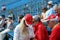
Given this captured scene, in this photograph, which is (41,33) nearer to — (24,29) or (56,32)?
(24,29)

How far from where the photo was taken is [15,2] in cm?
1667

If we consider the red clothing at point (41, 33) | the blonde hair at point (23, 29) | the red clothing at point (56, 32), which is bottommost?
the red clothing at point (41, 33)

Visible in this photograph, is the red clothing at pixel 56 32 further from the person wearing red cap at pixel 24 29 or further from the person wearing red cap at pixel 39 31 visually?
the person wearing red cap at pixel 39 31

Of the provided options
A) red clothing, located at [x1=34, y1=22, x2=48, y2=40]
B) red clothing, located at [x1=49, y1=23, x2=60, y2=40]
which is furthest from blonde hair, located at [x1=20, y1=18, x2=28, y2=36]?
red clothing, located at [x1=49, y1=23, x2=60, y2=40]

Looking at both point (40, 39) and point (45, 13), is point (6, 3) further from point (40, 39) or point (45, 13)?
point (40, 39)

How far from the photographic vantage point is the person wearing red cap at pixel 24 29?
214 inches

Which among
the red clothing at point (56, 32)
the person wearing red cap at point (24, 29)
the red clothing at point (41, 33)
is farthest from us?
the red clothing at point (41, 33)

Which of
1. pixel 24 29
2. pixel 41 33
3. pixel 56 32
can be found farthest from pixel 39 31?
pixel 56 32

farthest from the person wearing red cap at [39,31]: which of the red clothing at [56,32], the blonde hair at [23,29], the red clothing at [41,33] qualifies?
the red clothing at [56,32]

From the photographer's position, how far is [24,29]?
5512 millimetres

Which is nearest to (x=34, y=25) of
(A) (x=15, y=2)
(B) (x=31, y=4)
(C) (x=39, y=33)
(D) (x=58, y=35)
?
(C) (x=39, y=33)

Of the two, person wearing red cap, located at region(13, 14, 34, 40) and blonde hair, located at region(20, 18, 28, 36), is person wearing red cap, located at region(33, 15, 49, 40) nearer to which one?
person wearing red cap, located at region(13, 14, 34, 40)

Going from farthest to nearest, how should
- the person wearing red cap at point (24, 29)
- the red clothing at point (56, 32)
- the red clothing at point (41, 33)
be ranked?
the red clothing at point (41, 33) → the person wearing red cap at point (24, 29) → the red clothing at point (56, 32)

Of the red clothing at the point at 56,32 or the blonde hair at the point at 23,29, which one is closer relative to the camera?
the red clothing at the point at 56,32
